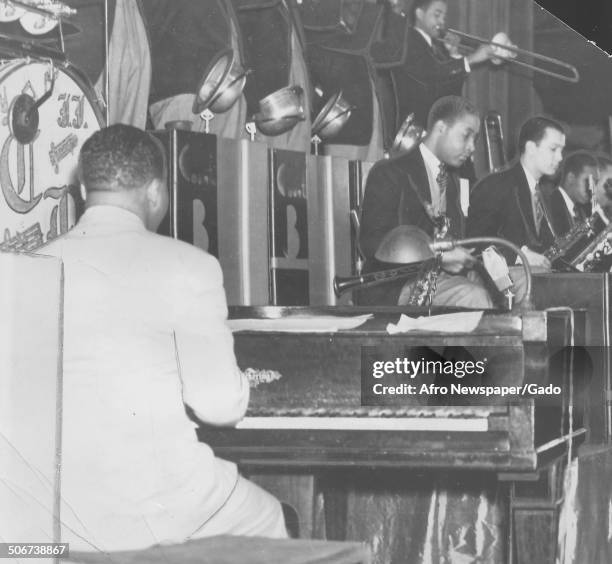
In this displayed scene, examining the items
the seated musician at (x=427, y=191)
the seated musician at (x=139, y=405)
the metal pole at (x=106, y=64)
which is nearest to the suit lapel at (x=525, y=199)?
the seated musician at (x=427, y=191)

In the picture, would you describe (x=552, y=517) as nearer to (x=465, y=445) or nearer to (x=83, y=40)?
(x=465, y=445)

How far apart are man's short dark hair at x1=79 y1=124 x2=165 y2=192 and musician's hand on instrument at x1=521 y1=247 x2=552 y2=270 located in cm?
93

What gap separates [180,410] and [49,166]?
0.66 metres

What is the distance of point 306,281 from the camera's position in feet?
9.02

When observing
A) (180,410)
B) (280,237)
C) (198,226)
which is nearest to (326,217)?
(280,237)

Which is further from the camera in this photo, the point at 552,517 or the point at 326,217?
the point at 326,217

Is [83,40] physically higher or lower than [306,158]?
higher

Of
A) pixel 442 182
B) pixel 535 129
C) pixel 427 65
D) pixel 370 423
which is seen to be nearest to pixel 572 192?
pixel 535 129

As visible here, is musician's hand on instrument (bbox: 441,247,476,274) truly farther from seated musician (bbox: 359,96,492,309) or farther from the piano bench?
the piano bench

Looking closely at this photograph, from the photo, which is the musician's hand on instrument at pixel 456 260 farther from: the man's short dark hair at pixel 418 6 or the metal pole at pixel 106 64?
the metal pole at pixel 106 64

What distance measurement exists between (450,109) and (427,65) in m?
0.13

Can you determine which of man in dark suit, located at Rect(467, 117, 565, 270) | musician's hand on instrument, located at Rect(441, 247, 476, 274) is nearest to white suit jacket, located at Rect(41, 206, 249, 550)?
musician's hand on instrument, located at Rect(441, 247, 476, 274)

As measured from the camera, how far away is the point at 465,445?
97.6 inches

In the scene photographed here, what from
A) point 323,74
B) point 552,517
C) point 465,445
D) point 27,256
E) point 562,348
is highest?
point 323,74
